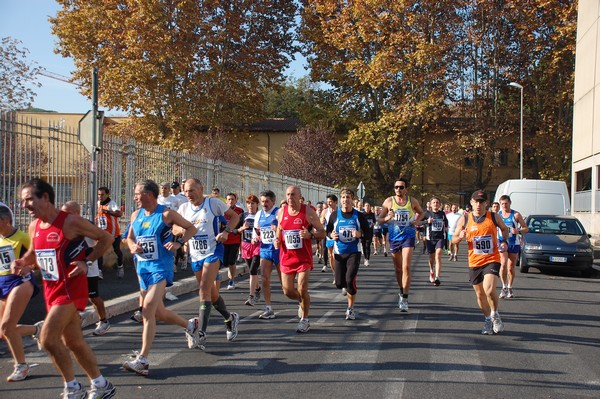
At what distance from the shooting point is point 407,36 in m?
38.3

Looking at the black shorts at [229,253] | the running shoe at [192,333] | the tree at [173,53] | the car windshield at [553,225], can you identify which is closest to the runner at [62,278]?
the running shoe at [192,333]

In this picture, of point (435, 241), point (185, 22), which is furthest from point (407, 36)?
point (435, 241)

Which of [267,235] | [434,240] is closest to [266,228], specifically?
[267,235]

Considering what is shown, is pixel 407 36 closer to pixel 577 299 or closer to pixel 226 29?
pixel 226 29

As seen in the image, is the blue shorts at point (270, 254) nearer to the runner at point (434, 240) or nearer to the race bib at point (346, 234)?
the race bib at point (346, 234)

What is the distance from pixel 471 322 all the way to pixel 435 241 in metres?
5.83

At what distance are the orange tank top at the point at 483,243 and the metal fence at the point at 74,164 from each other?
688cm

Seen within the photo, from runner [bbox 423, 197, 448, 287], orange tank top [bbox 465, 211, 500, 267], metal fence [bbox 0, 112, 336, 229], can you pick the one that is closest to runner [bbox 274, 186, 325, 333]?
orange tank top [bbox 465, 211, 500, 267]

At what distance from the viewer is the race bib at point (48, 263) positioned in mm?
5383

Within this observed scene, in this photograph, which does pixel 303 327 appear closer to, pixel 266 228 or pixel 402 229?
pixel 266 228

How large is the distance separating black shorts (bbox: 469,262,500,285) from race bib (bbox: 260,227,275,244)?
3.17m

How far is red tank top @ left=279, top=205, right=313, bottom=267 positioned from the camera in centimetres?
883

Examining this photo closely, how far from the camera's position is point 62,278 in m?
5.39

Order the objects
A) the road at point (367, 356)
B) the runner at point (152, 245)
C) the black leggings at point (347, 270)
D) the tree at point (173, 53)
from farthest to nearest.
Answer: the tree at point (173, 53) < the black leggings at point (347, 270) < the runner at point (152, 245) < the road at point (367, 356)
